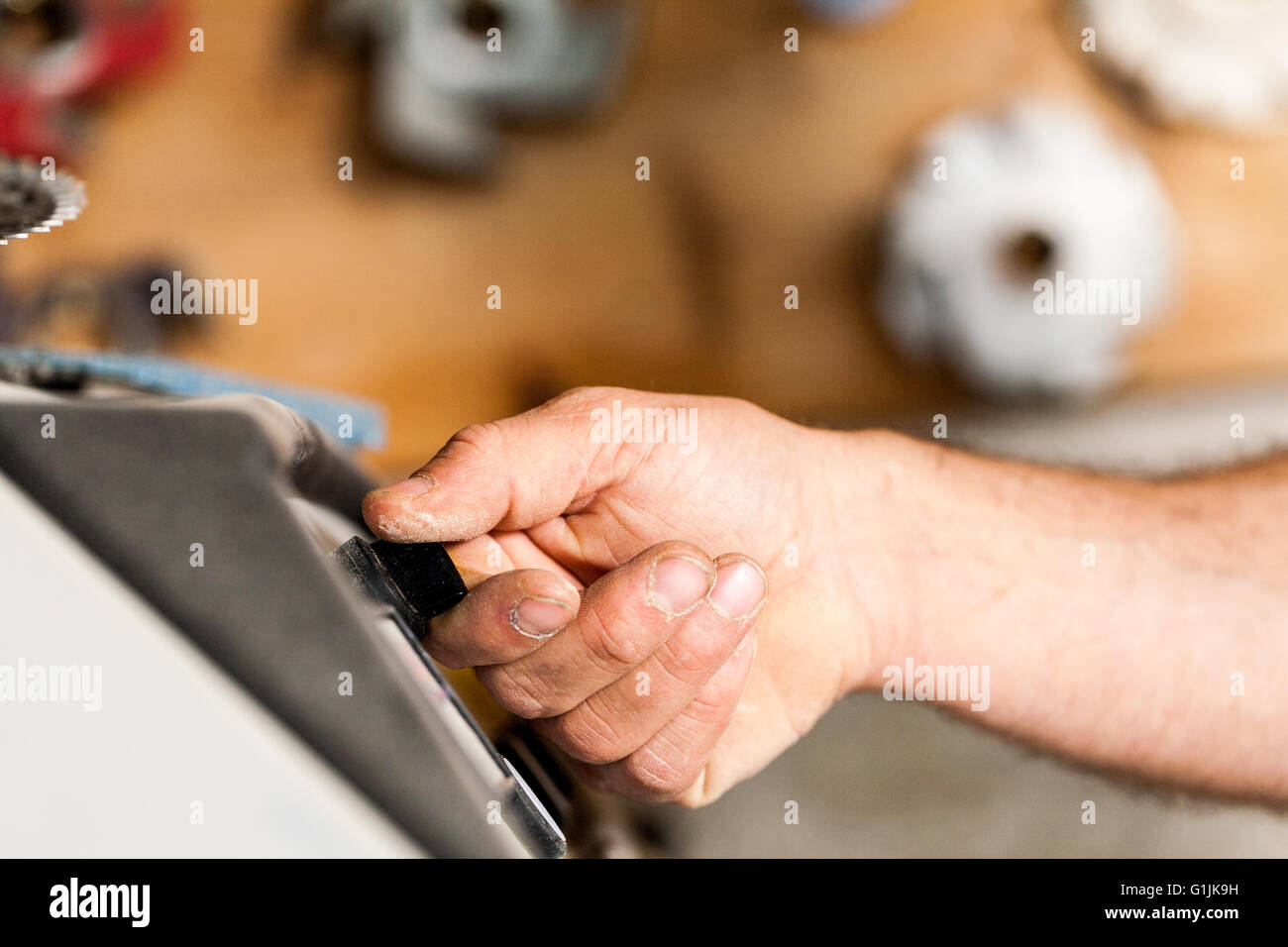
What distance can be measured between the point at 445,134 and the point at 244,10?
22cm

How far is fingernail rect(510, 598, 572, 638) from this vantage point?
0.36 metres

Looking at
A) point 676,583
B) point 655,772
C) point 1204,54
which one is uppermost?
point 1204,54

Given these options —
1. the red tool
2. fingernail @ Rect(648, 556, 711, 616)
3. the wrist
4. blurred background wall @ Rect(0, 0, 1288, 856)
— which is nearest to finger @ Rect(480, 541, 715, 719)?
fingernail @ Rect(648, 556, 711, 616)

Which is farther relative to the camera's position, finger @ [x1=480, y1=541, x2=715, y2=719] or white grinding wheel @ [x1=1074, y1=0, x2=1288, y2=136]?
white grinding wheel @ [x1=1074, y1=0, x2=1288, y2=136]

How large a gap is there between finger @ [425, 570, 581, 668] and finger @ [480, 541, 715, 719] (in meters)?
0.01

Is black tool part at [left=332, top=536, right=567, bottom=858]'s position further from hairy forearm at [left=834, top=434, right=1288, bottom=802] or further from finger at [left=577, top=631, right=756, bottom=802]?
hairy forearm at [left=834, top=434, right=1288, bottom=802]

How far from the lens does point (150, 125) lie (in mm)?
855

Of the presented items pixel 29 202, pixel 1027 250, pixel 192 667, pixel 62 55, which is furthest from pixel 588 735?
pixel 62 55

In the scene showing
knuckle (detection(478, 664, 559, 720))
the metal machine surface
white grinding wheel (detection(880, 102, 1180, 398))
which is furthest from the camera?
white grinding wheel (detection(880, 102, 1180, 398))

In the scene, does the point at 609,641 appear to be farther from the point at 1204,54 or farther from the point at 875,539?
the point at 1204,54

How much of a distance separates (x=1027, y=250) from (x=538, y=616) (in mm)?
538

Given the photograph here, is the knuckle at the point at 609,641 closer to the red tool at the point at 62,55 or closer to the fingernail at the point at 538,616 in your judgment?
the fingernail at the point at 538,616

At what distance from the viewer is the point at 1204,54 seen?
78 cm
